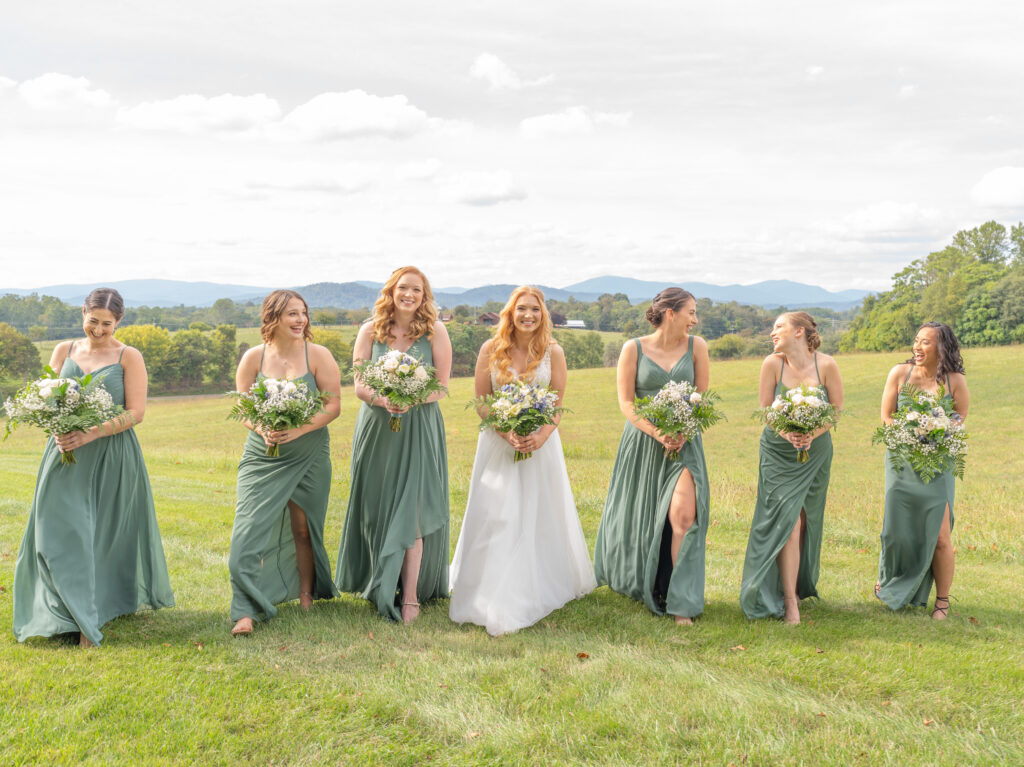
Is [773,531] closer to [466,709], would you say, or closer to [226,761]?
[466,709]

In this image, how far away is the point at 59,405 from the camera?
6242mm

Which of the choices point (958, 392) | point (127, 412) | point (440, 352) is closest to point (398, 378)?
point (440, 352)

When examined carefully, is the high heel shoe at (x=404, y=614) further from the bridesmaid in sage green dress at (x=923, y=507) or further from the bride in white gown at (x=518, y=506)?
the bridesmaid in sage green dress at (x=923, y=507)

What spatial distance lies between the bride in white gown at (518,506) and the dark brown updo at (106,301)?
130 inches

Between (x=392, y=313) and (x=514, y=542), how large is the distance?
250 cm

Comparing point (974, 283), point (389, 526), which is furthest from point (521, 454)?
point (974, 283)

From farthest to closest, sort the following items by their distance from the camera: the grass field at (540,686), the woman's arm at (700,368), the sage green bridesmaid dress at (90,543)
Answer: the woman's arm at (700,368), the sage green bridesmaid dress at (90,543), the grass field at (540,686)

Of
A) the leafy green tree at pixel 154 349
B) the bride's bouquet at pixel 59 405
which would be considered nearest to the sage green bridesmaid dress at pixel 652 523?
the bride's bouquet at pixel 59 405

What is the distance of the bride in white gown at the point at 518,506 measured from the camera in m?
7.12

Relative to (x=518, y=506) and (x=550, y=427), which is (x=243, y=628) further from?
(x=550, y=427)

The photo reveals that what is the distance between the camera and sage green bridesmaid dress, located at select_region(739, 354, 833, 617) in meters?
7.24

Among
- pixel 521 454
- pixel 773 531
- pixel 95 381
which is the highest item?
pixel 95 381

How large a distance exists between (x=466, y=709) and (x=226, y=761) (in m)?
1.54

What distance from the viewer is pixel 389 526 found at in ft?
23.7
